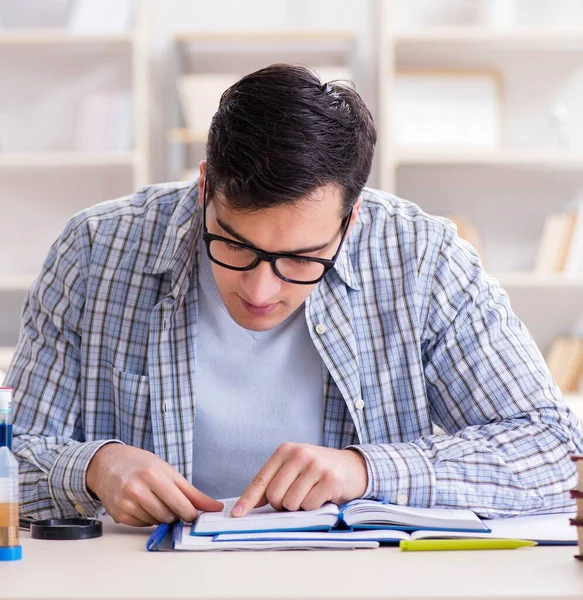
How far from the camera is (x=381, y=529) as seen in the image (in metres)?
1.09

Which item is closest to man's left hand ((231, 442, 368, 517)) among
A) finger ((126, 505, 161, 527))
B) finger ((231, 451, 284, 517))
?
finger ((231, 451, 284, 517))

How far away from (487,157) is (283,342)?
5.80ft

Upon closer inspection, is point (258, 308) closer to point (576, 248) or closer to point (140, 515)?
point (140, 515)

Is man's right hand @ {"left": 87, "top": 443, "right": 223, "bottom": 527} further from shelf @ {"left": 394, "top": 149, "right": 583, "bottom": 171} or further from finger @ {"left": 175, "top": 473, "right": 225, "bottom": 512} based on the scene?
shelf @ {"left": 394, "top": 149, "right": 583, "bottom": 171}

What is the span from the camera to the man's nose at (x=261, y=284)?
1.23 meters

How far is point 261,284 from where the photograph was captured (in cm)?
123

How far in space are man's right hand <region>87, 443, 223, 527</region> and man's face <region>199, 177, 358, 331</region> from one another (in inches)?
9.8

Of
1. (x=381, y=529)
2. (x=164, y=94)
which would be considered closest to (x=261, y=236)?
(x=381, y=529)

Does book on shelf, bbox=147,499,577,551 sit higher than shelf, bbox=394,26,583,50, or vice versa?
shelf, bbox=394,26,583,50

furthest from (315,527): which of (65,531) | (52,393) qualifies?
(52,393)

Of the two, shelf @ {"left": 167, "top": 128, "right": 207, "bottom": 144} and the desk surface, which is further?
shelf @ {"left": 167, "top": 128, "right": 207, "bottom": 144}

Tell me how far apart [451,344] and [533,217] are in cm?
193

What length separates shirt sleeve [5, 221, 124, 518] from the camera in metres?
1.26

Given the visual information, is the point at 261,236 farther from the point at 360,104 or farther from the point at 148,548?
the point at 148,548
